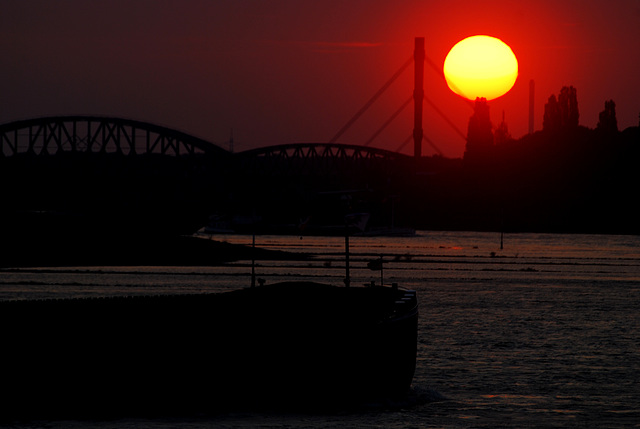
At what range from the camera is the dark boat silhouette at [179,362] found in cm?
1869

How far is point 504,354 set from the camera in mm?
27078

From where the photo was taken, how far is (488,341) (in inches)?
1166

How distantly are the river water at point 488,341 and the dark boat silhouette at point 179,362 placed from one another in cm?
50

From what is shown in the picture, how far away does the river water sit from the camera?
18953mm

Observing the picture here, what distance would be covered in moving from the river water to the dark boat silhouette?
505 millimetres

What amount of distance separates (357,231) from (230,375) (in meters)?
168

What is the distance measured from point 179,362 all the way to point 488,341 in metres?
13.0

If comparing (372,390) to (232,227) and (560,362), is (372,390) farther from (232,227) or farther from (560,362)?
(232,227)

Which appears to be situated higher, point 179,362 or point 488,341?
point 179,362

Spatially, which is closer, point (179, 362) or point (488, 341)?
point (179, 362)

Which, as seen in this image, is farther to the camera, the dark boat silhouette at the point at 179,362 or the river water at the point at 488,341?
the river water at the point at 488,341

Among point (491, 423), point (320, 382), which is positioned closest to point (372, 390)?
point (320, 382)

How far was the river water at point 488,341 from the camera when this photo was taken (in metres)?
19.0

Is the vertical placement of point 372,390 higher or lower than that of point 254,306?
lower
